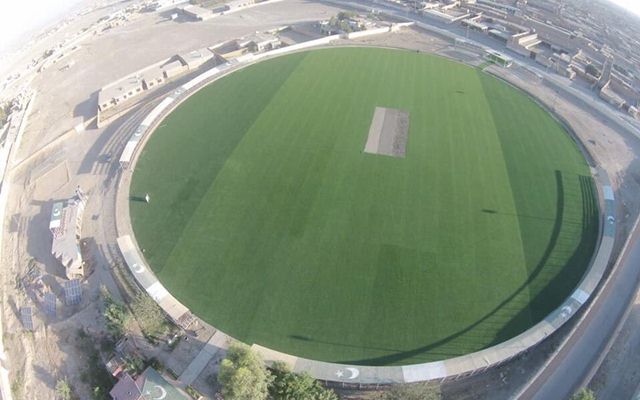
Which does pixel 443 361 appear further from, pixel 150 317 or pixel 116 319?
pixel 116 319

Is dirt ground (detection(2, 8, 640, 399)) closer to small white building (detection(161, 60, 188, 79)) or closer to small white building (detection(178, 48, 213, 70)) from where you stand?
small white building (detection(161, 60, 188, 79))

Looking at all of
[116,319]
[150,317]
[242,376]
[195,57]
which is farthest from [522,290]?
[195,57]

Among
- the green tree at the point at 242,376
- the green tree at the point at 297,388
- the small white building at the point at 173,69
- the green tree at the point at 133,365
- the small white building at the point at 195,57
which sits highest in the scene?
the small white building at the point at 195,57

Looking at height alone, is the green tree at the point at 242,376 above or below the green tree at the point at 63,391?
above

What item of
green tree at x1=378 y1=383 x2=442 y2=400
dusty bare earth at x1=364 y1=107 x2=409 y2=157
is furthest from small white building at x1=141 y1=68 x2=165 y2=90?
green tree at x1=378 y1=383 x2=442 y2=400

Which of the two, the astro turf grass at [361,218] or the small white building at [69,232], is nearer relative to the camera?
the astro turf grass at [361,218]

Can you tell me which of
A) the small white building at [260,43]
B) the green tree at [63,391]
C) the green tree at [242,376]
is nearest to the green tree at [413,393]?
the green tree at [242,376]

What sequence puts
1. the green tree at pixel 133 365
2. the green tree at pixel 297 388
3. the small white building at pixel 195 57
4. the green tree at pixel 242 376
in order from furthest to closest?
the small white building at pixel 195 57, the green tree at pixel 133 365, the green tree at pixel 297 388, the green tree at pixel 242 376

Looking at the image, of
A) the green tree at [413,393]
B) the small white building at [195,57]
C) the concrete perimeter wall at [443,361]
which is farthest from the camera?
the small white building at [195,57]

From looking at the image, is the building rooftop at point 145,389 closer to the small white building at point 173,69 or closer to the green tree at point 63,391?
the green tree at point 63,391
